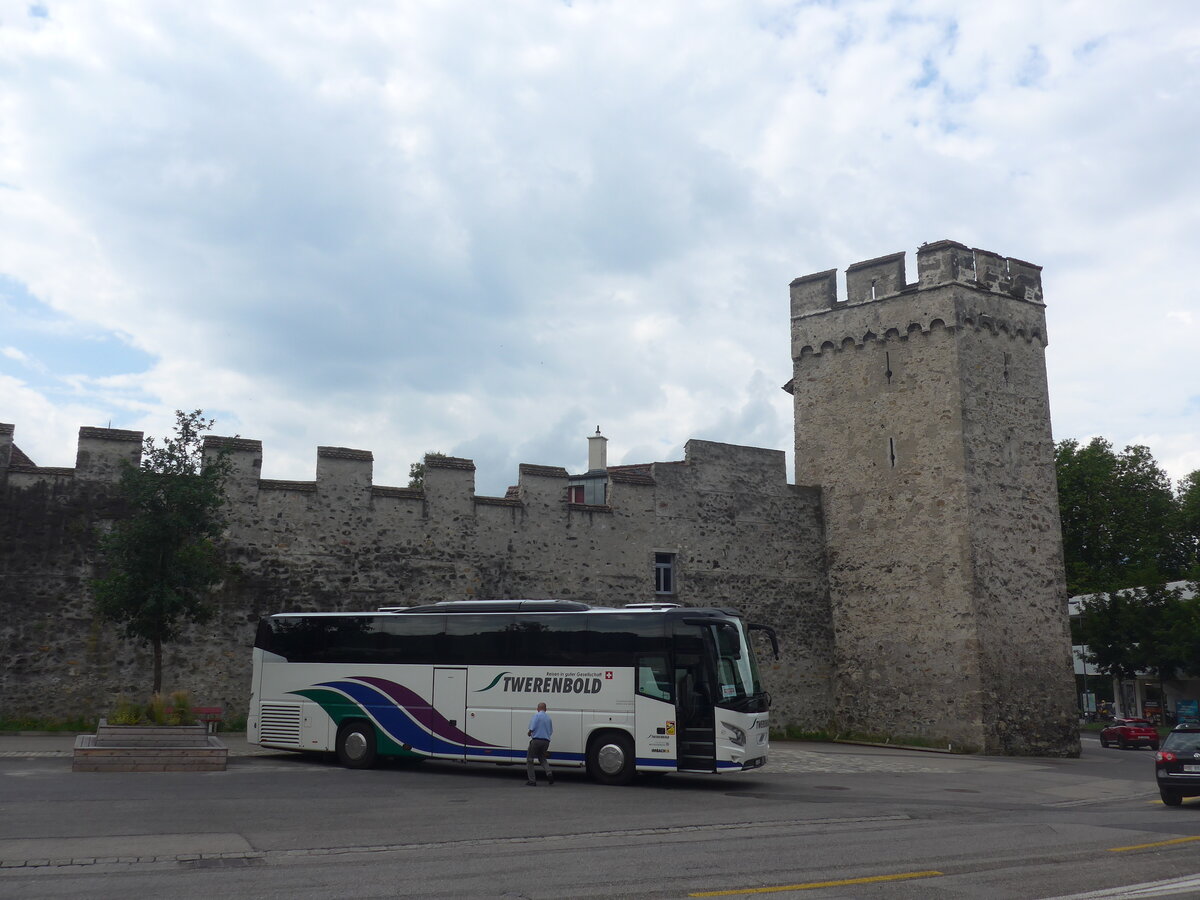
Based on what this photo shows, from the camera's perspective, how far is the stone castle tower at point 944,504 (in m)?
24.0

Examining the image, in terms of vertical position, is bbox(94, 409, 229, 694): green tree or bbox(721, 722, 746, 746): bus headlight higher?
bbox(94, 409, 229, 694): green tree

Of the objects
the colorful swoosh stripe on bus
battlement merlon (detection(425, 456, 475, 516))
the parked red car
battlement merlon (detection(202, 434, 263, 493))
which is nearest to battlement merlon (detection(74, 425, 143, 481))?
battlement merlon (detection(202, 434, 263, 493))

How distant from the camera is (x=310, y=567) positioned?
2175 cm

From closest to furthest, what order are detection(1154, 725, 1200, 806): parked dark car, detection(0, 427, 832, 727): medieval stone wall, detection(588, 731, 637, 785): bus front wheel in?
detection(1154, 725, 1200, 806): parked dark car → detection(588, 731, 637, 785): bus front wheel → detection(0, 427, 832, 727): medieval stone wall

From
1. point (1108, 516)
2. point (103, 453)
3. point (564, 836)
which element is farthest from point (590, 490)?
→ point (1108, 516)

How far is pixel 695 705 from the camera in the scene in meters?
14.9

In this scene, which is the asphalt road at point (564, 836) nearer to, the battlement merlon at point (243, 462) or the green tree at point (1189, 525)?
the battlement merlon at point (243, 462)

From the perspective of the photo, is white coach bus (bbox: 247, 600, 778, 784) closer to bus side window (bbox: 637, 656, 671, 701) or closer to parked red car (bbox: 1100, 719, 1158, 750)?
bus side window (bbox: 637, 656, 671, 701)

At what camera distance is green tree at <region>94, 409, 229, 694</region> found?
17.5 meters

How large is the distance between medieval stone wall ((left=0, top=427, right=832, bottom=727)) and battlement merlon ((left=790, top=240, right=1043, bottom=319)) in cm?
Answer: 500

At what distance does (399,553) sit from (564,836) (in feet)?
43.3

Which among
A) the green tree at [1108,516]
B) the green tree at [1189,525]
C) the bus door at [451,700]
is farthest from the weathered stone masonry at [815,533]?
the green tree at [1189,525]

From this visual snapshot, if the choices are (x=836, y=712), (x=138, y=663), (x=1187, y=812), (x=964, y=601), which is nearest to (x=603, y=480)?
(x=836, y=712)

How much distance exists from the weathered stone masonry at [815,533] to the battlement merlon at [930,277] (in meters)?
0.06
